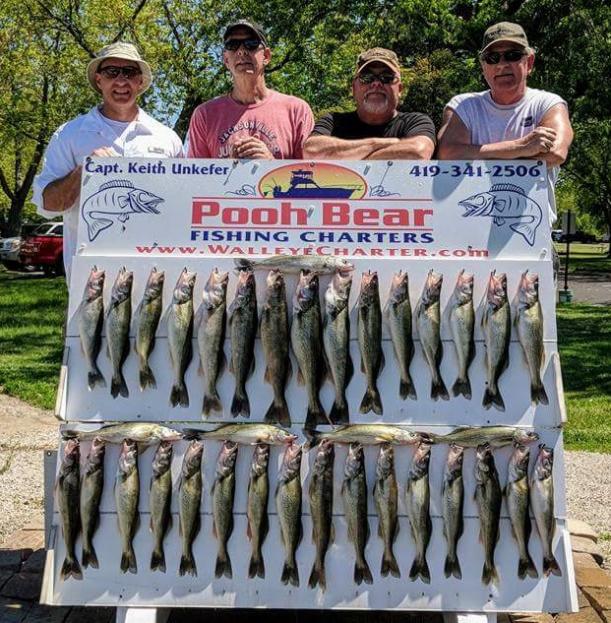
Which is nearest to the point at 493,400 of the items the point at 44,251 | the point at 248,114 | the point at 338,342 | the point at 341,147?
the point at 338,342

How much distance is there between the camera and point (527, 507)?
3881 millimetres

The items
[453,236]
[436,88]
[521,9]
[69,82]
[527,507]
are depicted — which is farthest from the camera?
[69,82]

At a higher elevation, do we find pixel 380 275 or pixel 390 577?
pixel 380 275

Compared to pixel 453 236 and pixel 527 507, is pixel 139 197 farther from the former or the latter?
pixel 527 507

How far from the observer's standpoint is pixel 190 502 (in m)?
3.92

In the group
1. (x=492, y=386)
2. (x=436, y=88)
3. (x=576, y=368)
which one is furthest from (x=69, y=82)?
(x=492, y=386)

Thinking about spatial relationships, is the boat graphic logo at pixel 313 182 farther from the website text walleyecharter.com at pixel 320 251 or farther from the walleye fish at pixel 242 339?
the walleye fish at pixel 242 339

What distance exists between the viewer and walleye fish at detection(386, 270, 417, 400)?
3.96 m

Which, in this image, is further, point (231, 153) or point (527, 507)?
point (231, 153)

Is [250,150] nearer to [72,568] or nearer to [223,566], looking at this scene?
[223,566]

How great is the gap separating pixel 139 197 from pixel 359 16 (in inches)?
Result: 661

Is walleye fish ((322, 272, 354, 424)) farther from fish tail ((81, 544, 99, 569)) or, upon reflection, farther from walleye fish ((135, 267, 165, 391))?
fish tail ((81, 544, 99, 569))

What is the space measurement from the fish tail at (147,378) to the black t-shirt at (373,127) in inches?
68.5

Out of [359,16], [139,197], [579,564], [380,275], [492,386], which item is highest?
[359,16]
